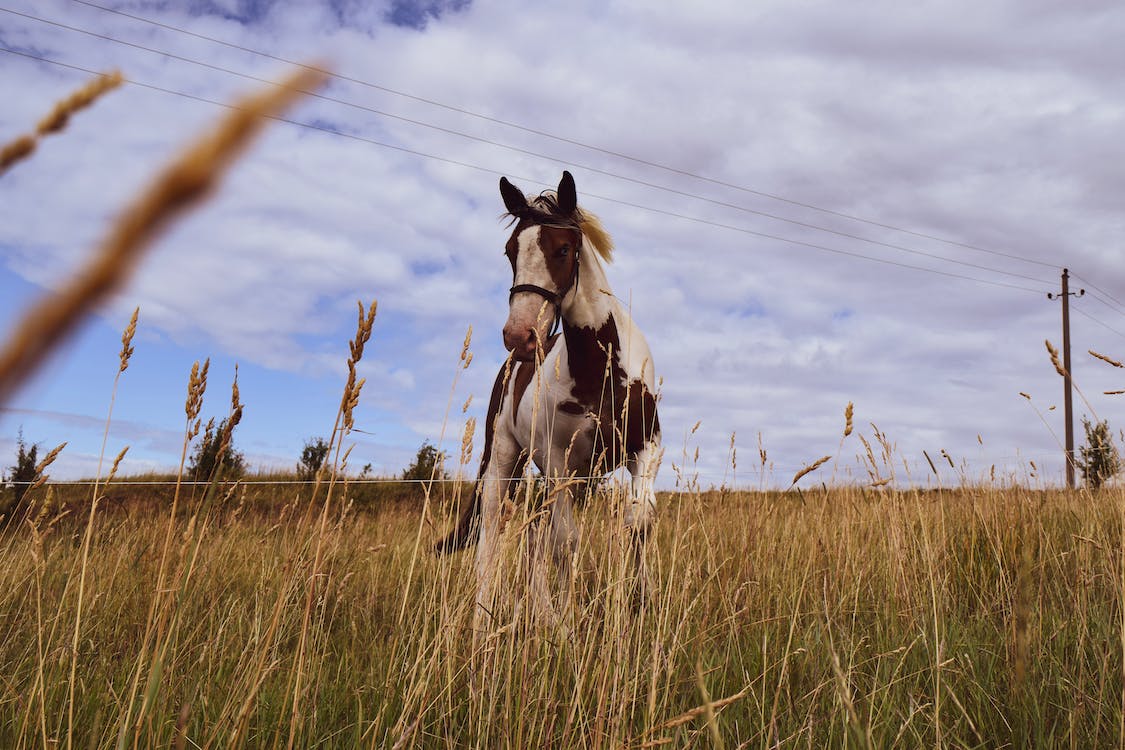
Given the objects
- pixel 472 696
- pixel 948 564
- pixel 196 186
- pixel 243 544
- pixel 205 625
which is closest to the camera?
pixel 196 186

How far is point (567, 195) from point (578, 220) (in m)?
0.19

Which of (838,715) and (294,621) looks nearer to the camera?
(838,715)

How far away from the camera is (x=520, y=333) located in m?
4.45

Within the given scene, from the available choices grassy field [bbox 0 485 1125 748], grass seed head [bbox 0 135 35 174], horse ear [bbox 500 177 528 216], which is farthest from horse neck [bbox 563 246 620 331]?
grass seed head [bbox 0 135 35 174]

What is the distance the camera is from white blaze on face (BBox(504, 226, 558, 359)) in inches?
175

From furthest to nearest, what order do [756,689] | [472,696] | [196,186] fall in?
[756,689], [472,696], [196,186]

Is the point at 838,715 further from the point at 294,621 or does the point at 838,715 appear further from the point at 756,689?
the point at 294,621

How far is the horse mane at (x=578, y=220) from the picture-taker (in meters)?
4.99

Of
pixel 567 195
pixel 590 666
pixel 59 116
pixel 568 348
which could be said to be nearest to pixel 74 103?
pixel 59 116

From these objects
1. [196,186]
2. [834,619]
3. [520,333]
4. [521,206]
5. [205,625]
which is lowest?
[205,625]

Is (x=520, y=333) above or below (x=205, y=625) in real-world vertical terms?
above

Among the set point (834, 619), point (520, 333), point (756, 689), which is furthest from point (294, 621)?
point (834, 619)

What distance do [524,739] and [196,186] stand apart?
7.89 feet

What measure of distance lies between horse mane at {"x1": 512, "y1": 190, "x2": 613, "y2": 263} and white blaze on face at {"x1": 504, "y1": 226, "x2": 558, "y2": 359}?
8.6 inches
